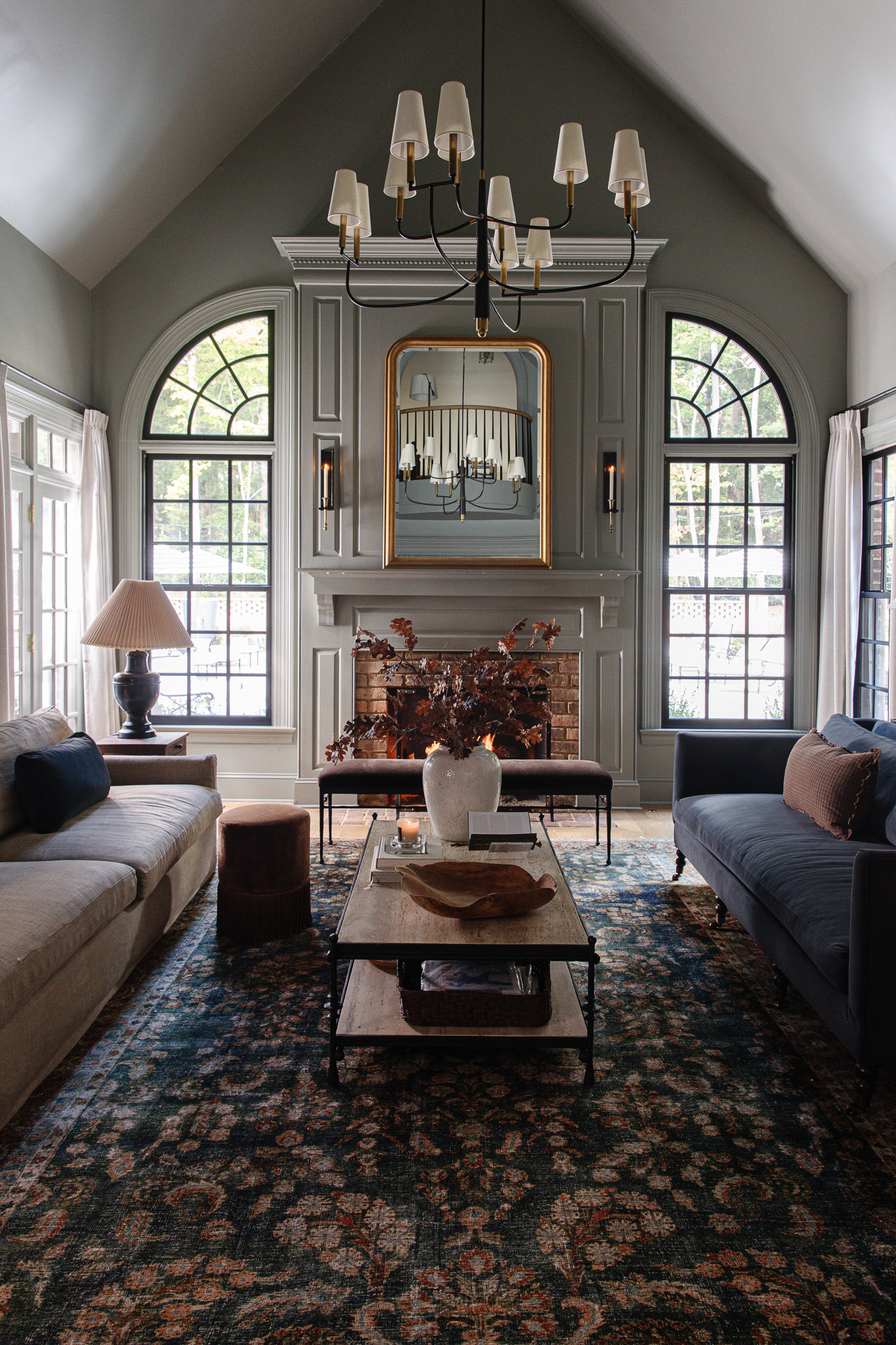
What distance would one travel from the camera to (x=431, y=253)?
5.43 metres

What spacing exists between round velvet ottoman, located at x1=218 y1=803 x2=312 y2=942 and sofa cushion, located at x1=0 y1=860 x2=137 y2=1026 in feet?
1.61

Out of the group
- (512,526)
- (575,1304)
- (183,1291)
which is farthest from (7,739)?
(512,526)

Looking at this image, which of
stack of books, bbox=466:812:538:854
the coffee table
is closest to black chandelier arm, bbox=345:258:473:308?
stack of books, bbox=466:812:538:854

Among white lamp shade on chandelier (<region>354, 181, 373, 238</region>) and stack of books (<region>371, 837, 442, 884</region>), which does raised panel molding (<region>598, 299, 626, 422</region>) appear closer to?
white lamp shade on chandelier (<region>354, 181, 373, 238</region>)

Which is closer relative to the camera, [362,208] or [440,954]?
[440,954]

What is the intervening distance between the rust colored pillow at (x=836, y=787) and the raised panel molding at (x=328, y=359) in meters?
3.48

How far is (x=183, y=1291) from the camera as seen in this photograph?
5.29 ft

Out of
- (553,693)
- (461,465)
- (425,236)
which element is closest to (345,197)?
(425,236)

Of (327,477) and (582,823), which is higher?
(327,477)

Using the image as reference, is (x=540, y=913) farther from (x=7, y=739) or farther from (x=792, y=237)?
(x=792, y=237)

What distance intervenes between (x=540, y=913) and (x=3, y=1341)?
4.91 ft

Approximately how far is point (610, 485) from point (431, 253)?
1805 millimetres

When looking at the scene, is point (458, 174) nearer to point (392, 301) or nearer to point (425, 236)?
point (425, 236)

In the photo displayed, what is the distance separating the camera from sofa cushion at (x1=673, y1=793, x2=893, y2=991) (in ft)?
7.87
